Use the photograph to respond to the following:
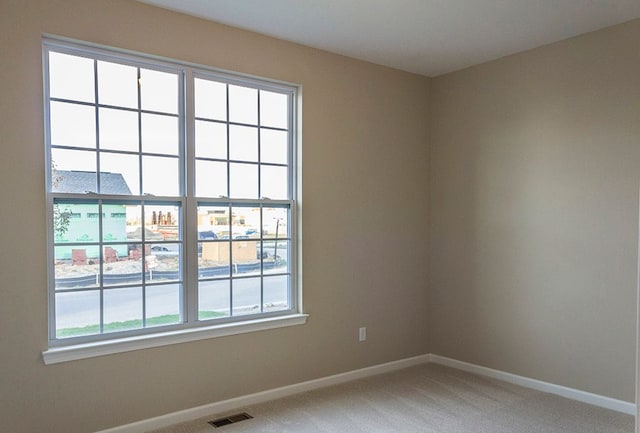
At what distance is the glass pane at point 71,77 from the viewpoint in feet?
9.13

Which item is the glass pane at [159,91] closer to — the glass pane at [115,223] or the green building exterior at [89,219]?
the green building exterior at [89,219]

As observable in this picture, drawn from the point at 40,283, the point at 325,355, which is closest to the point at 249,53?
the point at 40,283

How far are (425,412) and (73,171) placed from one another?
2.80 m

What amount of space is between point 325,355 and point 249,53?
2.43 meters

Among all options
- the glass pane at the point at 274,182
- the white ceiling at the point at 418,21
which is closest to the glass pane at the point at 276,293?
the glass pane at the point at 274,182

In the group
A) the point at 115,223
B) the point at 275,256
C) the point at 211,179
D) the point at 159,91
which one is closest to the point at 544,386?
the point at 275,256

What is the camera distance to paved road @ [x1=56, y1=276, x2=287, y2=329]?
283 cm

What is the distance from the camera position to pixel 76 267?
2.84 metres

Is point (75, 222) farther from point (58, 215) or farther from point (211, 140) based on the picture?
point (211, 140)

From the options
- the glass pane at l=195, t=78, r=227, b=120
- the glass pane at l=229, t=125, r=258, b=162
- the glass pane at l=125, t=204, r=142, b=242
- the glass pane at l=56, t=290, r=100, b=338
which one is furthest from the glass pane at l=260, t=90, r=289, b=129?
the glass pane at l=56, t=290, r=100, b=338

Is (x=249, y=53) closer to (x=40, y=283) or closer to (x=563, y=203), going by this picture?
(x=40, y=283)

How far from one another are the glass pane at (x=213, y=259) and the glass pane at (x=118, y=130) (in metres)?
0.81

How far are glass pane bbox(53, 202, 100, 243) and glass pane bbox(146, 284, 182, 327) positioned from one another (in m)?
0.51

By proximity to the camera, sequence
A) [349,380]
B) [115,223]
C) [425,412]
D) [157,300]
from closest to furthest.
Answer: [115,223]
[157,300]
[425,412]
[349,380]
